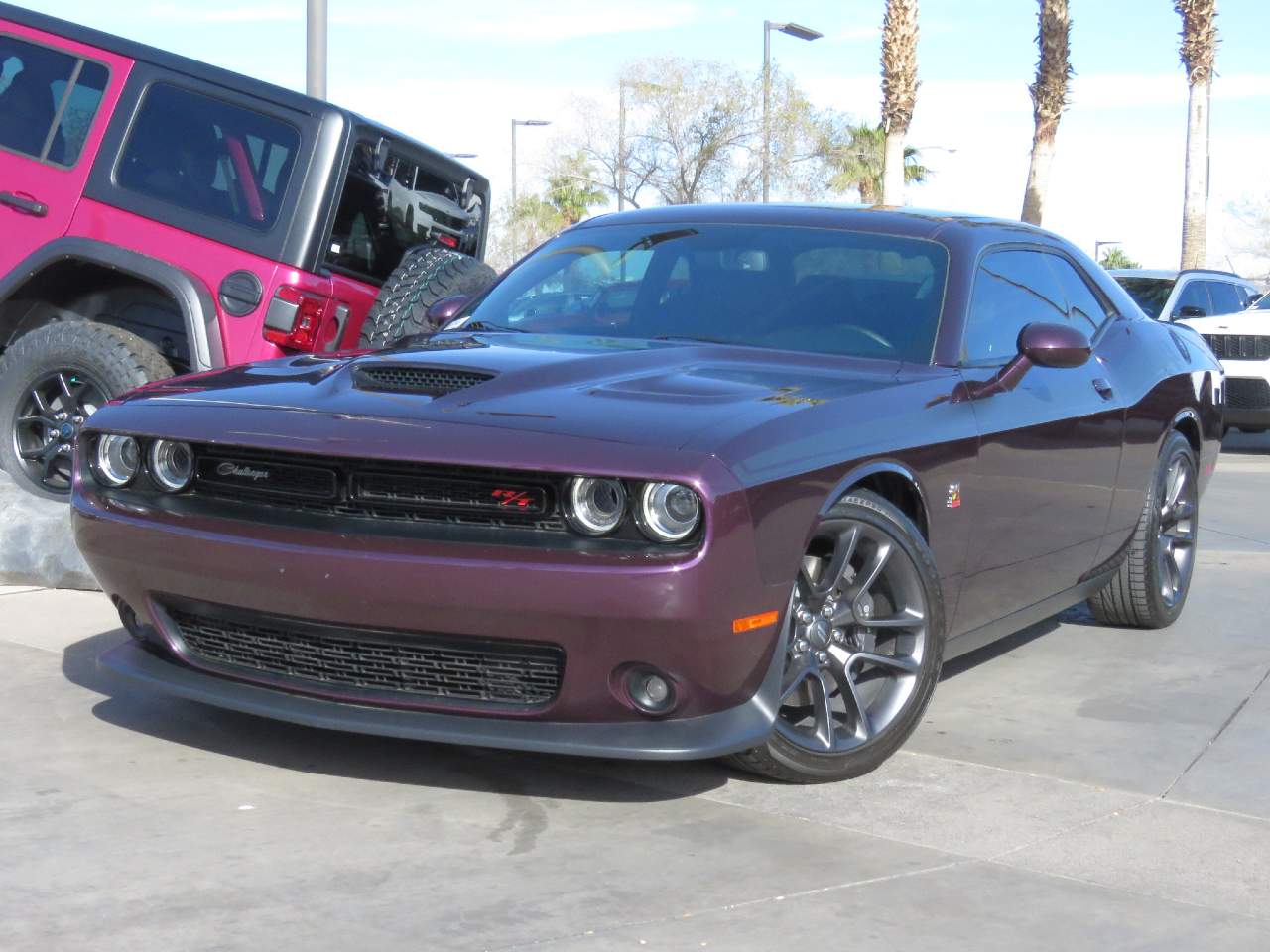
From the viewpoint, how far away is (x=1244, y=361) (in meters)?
15.6

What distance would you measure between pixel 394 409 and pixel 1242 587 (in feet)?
15.9

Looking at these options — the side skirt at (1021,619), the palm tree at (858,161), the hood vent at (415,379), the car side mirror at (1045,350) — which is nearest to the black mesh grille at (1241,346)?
the side skirt at (1021,619)

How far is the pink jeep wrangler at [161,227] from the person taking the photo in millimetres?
7008

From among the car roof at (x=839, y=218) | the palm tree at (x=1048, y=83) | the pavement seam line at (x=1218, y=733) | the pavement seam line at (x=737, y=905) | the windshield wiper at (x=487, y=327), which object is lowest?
the pavement seam line at (x=1218, y=733)

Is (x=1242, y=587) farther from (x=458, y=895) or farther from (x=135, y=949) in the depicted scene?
(x=135, y=949)

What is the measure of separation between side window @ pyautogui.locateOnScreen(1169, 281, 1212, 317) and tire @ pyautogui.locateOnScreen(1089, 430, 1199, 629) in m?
10.3

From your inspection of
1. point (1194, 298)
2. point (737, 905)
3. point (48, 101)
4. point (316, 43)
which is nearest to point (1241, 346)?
point (1194, 298)

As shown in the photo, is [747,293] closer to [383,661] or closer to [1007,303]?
[1007,303]

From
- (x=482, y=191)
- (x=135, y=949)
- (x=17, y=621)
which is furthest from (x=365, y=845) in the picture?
(x=482, y=191)

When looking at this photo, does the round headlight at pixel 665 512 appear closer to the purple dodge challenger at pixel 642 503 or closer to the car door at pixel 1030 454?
the purple dodge challenger at pixel 642 503

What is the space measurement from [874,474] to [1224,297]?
14160mm

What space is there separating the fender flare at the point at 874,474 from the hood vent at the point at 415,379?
0.88 m

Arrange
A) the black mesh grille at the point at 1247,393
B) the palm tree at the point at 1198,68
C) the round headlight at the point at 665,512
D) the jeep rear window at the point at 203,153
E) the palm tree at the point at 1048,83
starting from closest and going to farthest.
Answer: the round headlight at the point at 665,512 → the jeep rear window at the point at 203,153 → the black mesh grille at the point at 1247,393 → the palm tree at the point at 1048,83 → the palm tree at the point at 1198,68

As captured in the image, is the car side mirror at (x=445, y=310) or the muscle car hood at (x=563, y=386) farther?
the car side mirror at (x=445, y=310)
